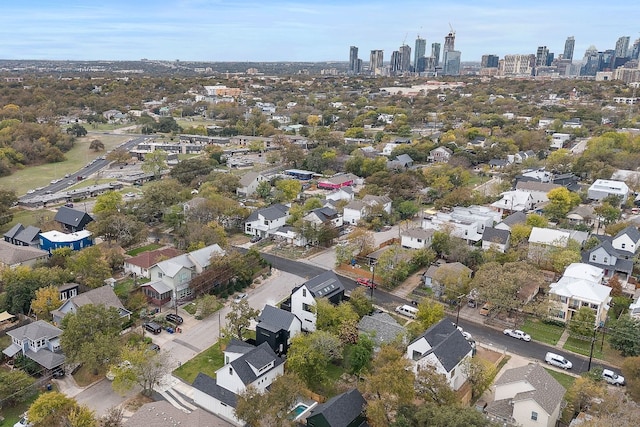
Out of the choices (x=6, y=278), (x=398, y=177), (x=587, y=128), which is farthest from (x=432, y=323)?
(x=587, y=128)

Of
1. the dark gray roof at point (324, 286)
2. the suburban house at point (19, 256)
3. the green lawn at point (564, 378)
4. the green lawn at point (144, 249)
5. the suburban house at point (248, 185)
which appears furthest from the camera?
the suburban house at point (248, 185)

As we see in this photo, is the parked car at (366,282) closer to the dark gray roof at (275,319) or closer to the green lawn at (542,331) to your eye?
the dark gray roof at (275,319)

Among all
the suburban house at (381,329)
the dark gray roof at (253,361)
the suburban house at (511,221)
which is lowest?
the suburban house at (381,329)

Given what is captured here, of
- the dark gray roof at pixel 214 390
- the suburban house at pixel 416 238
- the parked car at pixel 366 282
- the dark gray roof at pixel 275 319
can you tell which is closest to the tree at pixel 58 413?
the dark gray roof at pixel 214 390

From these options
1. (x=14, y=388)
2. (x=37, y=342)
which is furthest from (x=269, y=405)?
(x=37, y=342)

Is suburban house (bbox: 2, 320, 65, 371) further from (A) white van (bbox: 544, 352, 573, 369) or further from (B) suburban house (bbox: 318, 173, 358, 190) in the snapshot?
(B) suburban house (bbox: 318, 173, 358, 190)

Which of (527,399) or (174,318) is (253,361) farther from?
(527,399)

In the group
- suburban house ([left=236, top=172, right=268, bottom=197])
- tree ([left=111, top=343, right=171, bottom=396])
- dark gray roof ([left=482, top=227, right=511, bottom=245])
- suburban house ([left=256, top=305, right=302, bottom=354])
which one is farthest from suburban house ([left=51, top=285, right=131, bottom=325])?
suburban house ([left=236, top=172, right=268, bottom=197])
